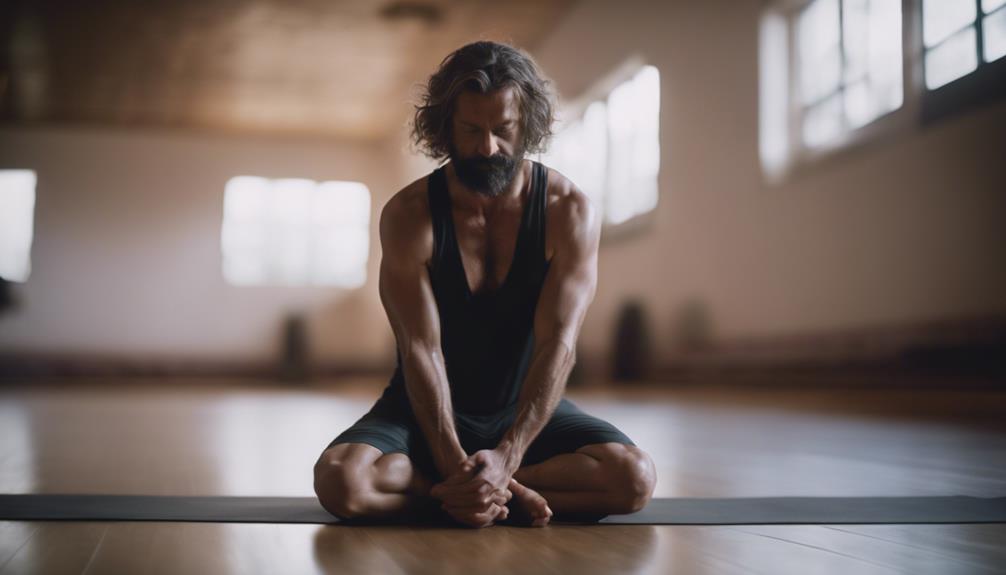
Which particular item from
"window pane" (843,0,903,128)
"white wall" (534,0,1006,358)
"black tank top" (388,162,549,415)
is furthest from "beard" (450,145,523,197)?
"window pane" (843,0,903,128)

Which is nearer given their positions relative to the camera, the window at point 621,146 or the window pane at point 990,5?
Result: the window pane at point 990,5

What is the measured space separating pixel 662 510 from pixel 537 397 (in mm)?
375

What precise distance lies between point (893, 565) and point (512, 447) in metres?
0.70

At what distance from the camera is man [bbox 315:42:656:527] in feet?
5.87

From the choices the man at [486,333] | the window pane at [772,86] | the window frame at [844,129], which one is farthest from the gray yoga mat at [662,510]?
the window pane at [772,86]

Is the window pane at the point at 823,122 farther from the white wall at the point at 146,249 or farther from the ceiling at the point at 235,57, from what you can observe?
the white wall at the point at 146,249

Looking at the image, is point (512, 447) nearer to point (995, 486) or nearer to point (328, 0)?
point (995, 486)

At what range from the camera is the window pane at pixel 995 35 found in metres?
4.43

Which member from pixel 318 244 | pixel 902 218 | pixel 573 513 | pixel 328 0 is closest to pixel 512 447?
pixel 573 513

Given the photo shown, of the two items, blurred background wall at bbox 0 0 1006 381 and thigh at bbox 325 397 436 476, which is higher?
blurred background wall at bbox 0 0 1006 381

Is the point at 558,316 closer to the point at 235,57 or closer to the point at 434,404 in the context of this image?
the point at 434,404

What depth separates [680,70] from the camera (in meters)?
7.55

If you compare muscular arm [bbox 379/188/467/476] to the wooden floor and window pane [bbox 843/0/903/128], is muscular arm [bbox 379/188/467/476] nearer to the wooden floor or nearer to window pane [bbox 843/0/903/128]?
the wooden floor

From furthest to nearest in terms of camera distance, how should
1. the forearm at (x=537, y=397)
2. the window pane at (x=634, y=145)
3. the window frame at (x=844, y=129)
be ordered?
1. the window pane at (x=634, y=145)
2. the window frame at (x=844, y=129)
3. the forearm at (x=537, y=397)
